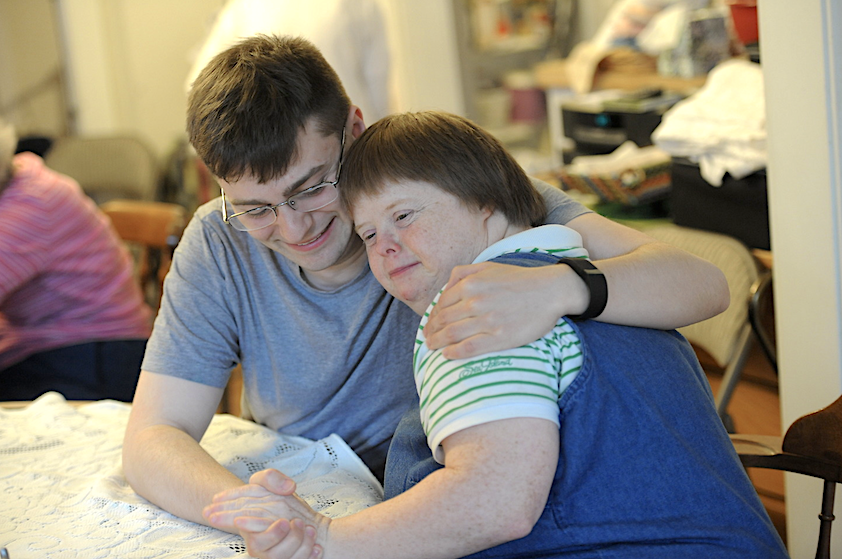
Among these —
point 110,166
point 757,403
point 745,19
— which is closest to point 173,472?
point 745,19

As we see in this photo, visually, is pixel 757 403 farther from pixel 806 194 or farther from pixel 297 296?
pixel 297 296

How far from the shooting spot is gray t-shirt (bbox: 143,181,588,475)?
140cm

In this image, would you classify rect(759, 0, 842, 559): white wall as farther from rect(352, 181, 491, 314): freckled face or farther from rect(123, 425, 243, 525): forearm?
rect(123, 425, 243, 525): forearm

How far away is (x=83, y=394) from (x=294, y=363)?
1.06 m

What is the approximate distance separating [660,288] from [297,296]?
64 centimetres

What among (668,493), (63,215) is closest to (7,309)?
(63,215)

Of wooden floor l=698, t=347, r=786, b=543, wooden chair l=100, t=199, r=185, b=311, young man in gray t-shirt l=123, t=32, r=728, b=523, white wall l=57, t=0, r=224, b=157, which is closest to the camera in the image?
young man in gray t-shirt l=123, t=32, r=728, b=523

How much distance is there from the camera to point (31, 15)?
5324 millimetres

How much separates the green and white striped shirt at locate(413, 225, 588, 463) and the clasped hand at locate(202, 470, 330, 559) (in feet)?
0.58

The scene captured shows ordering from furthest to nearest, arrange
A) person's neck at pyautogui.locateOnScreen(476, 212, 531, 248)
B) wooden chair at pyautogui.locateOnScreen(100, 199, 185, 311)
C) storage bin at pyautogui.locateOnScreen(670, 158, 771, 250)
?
wooden chair at pyautogui.locateOnScreen(100, 199, 185, 311) < storage bin at pyautogui.locateOnScreen(670, 158, 771, 250) < person's neck at pyautogui.locateOnScreen(476, 212, 531, 248)

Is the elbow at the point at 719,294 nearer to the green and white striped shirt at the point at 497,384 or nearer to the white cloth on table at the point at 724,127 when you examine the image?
the green and white striped shirt at the point at 497,384

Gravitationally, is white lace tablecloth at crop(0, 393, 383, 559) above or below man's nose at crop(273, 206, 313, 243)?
below

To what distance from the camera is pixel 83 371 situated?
2.31 metres

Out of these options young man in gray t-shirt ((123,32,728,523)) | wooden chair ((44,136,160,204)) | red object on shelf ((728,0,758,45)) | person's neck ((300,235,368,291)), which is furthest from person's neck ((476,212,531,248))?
wooden chair ((44,136,160,204))
